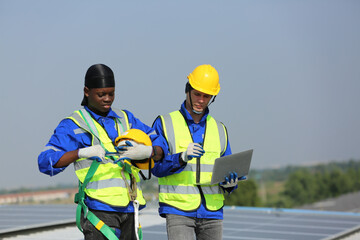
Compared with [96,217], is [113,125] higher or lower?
higher

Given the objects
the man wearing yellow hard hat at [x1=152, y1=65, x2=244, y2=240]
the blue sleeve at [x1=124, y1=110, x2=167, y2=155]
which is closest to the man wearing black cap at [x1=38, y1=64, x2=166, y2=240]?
the blue sleeve at [x1=124, y1=110, x2=167, y2=155]

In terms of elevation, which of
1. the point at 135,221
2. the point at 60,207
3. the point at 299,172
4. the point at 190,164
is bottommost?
the point at 299,172

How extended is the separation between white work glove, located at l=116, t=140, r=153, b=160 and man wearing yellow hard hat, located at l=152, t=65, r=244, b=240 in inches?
25.0

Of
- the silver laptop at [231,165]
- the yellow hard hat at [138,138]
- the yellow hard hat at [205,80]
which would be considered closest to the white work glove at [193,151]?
the silver laptop at [231,165]

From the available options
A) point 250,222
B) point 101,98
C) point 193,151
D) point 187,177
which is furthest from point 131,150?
point 250,222

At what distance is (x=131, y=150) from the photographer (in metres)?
4.62

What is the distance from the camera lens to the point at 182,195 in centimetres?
551

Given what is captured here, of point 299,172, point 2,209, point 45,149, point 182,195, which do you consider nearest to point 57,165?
point 45,149

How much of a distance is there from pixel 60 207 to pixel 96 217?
10.5 meters

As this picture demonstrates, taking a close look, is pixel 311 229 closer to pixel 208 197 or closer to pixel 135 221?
pixel 208 197

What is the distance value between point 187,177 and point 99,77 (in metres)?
1.29

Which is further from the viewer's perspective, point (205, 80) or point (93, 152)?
point (205, 80)

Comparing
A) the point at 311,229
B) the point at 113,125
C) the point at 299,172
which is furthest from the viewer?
the point at 299,172

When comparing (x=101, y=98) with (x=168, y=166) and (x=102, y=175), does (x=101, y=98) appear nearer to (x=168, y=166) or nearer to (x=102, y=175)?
(x=102, y=175)
